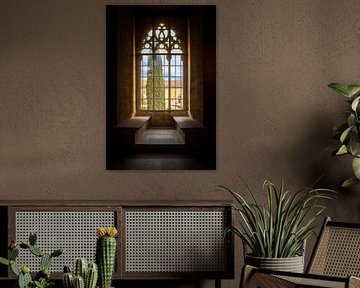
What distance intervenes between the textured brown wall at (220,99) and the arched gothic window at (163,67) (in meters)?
0.26

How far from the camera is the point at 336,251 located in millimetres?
4688

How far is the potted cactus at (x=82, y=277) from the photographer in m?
3.76

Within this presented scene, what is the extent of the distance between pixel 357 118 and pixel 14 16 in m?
2.53

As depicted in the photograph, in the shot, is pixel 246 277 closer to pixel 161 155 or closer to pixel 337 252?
pixel 337 252

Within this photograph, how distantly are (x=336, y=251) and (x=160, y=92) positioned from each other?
78.2 inches

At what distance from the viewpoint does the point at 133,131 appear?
5980 mm

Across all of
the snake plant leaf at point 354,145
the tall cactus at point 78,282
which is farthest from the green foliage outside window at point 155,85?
the tall cactus at point 78,282

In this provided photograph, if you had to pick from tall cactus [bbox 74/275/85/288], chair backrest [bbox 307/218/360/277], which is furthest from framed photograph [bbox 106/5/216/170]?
tall cactus [bbox 74/275/85/288]

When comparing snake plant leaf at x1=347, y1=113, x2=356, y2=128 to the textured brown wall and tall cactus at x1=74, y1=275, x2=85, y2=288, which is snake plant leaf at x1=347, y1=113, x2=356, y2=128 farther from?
tall cactus at x1=74, y1=275, x2=85, y2=288

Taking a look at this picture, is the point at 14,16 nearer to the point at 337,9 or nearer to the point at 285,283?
the point at 337,9

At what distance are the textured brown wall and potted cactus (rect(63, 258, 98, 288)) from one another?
6.78 feet

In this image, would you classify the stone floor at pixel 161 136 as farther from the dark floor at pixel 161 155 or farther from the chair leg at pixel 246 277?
the chair leg at pixel 246 277

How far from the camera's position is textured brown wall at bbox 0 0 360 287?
5.89 metres

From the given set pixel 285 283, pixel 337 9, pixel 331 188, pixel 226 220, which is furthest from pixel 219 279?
pixel 337 9
